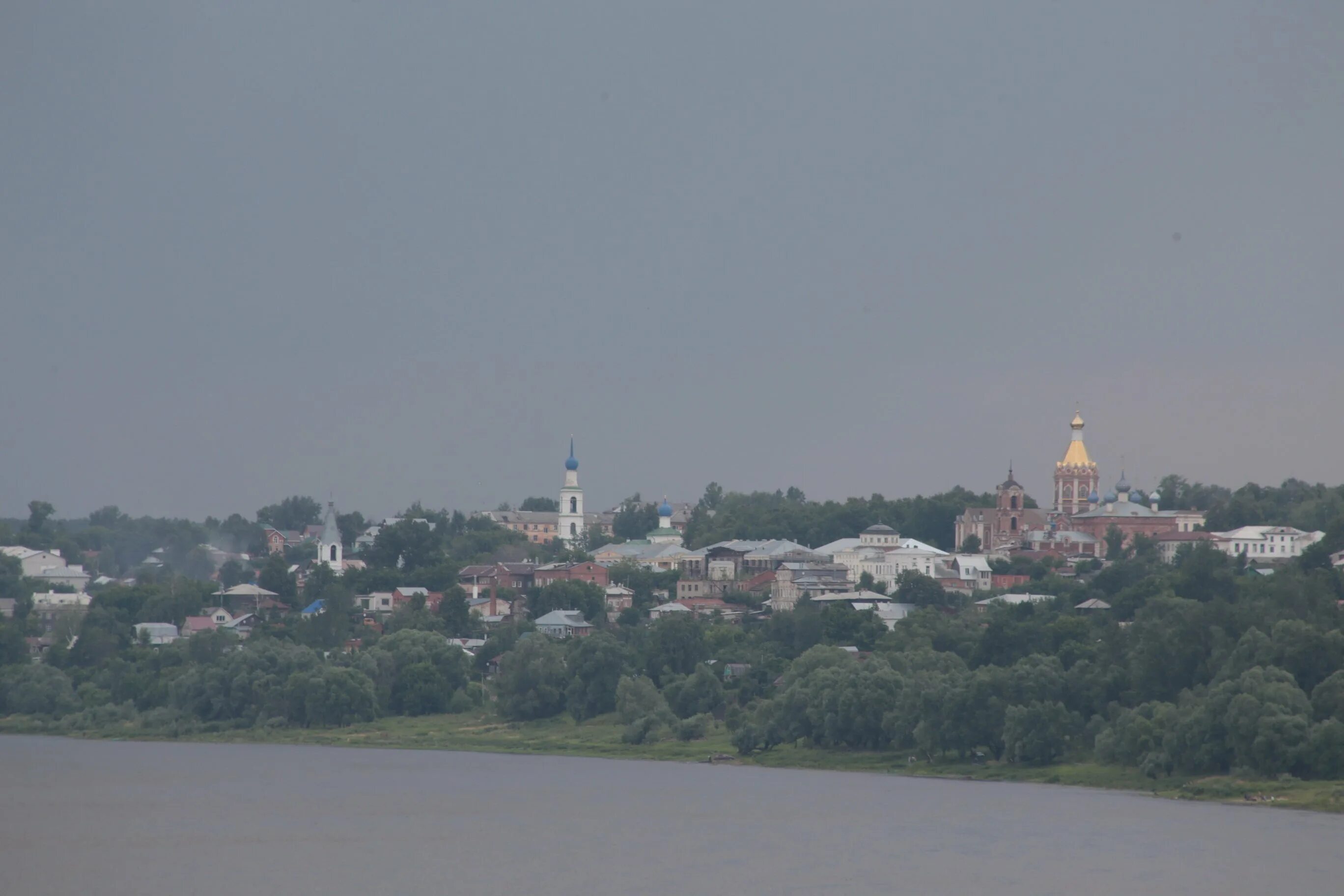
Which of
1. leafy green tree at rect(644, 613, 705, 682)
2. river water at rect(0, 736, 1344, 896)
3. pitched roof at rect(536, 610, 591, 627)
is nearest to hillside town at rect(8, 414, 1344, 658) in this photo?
pitched roof at rect(536, 610, 591, 627)

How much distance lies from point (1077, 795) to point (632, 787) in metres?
8.34

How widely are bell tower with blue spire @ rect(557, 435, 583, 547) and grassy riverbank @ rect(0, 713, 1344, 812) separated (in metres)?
57.0

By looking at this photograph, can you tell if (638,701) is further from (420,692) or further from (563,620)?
(563,620)

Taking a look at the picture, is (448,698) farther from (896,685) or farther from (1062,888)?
(1062,888)

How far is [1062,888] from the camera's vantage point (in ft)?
88.3

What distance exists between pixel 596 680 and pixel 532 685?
71.8 inches

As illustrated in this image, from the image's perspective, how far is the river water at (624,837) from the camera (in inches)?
1078

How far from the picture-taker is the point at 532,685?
2093 inches

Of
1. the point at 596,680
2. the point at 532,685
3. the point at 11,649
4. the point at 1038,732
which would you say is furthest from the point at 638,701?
the point at 11,649

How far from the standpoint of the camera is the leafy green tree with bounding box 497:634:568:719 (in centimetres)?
5284

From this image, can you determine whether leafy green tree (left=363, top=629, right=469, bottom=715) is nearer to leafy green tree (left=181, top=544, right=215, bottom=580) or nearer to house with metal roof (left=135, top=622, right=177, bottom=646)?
house with metal roof (left=135, top=622, right=177, bottom=646)

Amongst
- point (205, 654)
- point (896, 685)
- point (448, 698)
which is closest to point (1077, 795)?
point (896, 685)

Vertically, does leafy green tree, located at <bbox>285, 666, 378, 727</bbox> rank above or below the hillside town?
below

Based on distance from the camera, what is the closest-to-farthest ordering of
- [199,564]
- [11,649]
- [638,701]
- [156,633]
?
[638,701]
[11,649]
[156,633]
[199,564]
